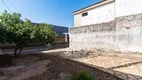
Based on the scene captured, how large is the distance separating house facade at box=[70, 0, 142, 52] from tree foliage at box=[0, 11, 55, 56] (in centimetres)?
602

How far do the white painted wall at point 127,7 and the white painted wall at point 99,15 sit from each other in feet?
4.43

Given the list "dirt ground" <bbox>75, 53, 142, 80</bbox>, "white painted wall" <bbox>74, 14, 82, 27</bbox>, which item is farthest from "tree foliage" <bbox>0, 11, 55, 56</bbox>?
"white painted wall" <bbox>74, 14, 82, 27</bbox>

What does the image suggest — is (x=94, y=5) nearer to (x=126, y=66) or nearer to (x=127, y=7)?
(x=127, y=7)

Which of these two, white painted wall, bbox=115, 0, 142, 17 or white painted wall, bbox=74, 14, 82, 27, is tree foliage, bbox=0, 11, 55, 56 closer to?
white painted wall, bbox=115, 0, 142, 17

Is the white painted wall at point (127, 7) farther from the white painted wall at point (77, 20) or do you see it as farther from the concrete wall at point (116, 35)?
the white painted wall at point (77, 20)

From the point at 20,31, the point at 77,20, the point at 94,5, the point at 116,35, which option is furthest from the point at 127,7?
the point at 20,31

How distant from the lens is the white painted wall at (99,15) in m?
14.2

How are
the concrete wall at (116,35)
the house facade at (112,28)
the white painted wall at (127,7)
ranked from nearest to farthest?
the concrete wall at (116,35)
the house facade at (112,28)
the white painted wall at (127,7)

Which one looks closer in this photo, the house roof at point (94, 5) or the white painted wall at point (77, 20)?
the house roof at point (94, 5)

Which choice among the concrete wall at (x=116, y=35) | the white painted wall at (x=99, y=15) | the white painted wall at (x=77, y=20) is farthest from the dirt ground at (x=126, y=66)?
the white painted wall at (x=77, y=20)

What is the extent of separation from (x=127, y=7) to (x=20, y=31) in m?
9.75

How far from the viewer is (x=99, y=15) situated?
15.8 metres

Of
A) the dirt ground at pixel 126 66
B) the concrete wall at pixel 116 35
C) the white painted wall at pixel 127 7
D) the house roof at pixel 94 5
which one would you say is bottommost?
the dirt ground at pixel 126 66

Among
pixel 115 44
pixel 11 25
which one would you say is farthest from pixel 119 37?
pixel 11 25
